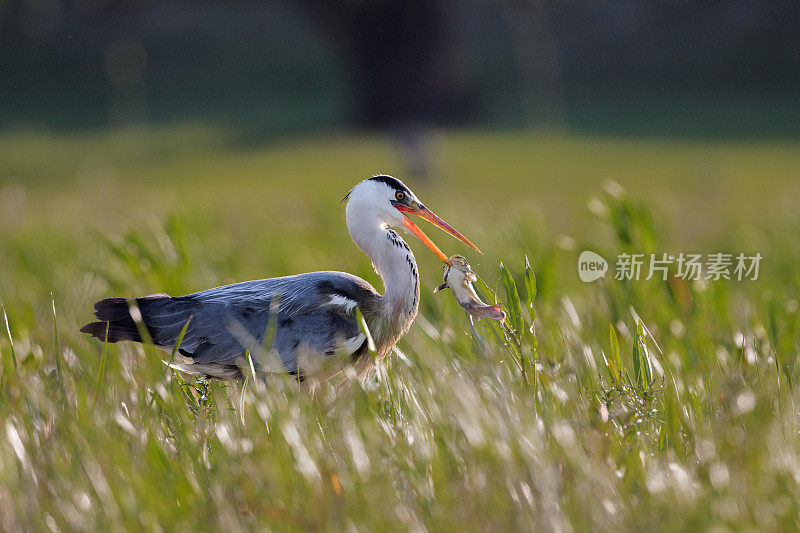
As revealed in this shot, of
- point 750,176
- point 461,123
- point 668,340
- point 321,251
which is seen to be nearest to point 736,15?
point 461,123

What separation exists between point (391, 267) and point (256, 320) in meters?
0.56

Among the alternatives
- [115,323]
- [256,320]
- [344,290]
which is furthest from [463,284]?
[115,323]

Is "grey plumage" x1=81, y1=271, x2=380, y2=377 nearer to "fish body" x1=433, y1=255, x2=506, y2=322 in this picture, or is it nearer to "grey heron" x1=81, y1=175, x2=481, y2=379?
"grey heron" x1=81, y1=175, x2=481, y2=379

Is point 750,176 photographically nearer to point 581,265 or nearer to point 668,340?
point 581,265

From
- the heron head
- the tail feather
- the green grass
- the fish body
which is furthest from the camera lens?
the tail feather

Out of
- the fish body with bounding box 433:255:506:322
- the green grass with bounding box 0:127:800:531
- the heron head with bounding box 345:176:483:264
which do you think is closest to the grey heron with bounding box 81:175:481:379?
the heron head with bounding box 345:176:483:264

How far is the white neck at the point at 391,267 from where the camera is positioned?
3.40m

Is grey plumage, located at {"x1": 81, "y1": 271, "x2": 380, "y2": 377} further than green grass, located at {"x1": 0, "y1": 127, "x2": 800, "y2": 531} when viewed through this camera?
Yes

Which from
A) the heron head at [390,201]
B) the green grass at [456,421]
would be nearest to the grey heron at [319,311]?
the heron head at [390,201]

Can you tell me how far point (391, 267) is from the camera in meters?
3.41

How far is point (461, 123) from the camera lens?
32.3m

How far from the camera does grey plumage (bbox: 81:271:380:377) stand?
3432 mm

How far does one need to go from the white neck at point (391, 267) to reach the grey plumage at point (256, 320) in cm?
11

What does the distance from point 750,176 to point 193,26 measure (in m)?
22.5
